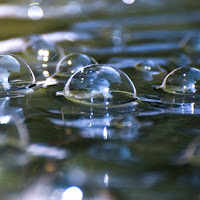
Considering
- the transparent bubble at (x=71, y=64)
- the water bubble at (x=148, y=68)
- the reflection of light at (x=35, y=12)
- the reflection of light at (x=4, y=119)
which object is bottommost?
the water bubble at (x=148, y=68)

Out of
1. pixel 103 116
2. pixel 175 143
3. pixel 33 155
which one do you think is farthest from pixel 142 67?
pixel 33 155

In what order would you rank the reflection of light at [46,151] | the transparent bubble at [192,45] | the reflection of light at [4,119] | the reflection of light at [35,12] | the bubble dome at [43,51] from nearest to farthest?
1. the reflection of light at [46,151]
2. the reflection of light at [4,119]
3. the bubble dome at [43,51]
4. the transparent bubble at [192,45]
5. the reflection of light at [35,12]

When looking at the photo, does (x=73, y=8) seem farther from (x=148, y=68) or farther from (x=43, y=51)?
(x=148, y=68)

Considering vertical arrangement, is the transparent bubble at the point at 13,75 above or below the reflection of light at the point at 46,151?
above

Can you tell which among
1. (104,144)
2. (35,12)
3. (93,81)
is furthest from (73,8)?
(104,144)

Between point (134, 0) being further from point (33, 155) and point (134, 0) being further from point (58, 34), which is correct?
point (33, 155)

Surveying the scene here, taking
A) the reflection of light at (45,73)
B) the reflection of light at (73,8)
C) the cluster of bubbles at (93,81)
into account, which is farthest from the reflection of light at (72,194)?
the reflection of light at (73,8)

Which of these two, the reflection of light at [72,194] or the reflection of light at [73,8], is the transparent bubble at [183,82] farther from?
the reflection of light at [73,8]
